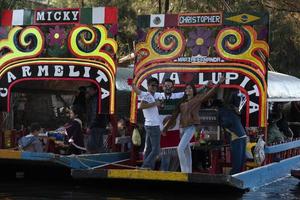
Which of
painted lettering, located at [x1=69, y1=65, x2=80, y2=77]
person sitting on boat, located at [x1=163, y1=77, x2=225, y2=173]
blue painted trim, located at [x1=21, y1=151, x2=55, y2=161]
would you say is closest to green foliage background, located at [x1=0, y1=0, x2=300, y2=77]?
painted lettering, located at [x1=69, y1=65, x2=80, y2=77]

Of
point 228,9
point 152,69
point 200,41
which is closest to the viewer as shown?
point 200,41

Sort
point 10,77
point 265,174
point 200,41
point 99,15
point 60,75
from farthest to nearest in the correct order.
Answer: point 10,77 < point 60,75 < point 99,15 < point 200,41 < point 265,174

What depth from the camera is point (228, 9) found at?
662 inches

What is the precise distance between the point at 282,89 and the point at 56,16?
5542 millimetres

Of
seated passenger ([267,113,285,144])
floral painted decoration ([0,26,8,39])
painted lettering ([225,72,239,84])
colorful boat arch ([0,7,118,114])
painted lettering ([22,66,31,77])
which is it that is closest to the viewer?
painted lettering ([225,72,239,84])

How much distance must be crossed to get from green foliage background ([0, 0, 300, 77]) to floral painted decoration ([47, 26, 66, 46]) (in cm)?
532

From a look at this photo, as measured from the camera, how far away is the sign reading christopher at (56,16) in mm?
12820

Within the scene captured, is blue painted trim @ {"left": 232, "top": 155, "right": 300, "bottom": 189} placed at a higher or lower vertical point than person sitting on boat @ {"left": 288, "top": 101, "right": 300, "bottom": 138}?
lower

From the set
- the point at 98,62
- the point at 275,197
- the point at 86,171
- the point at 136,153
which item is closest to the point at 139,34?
the point at 98,62

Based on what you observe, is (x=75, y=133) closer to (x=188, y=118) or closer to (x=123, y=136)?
(x=123, y=136)

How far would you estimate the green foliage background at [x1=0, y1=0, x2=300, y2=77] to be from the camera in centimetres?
1852

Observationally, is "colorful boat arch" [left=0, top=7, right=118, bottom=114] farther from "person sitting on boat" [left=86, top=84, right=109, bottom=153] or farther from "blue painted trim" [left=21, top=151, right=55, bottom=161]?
"blue painted trim" [left=21, top=151, right=55, bottom=161]

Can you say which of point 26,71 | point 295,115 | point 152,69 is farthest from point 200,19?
point 295,115

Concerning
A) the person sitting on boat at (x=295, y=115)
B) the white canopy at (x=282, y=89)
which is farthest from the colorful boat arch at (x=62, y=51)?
the person sitting on boat at (x=295, y=115)
